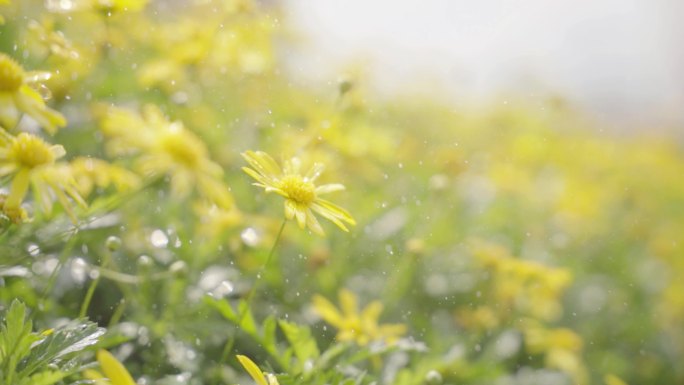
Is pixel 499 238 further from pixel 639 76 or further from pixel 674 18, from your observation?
pixel 674 18

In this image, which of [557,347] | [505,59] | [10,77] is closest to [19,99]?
[10,77]

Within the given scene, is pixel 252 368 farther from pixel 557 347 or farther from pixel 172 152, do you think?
pixel 557 347

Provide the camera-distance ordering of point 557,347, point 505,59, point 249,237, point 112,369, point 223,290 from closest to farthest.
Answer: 1. point 112,369
2. point 223,290
3. point 249,237
4. point 557,347
5. point 505,59

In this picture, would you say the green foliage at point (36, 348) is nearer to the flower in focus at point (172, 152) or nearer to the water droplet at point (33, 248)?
the water droplet at point (33, 248)

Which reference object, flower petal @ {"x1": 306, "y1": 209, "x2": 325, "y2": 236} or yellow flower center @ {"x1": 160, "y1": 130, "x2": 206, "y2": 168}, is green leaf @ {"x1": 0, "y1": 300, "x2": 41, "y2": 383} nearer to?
flower petal @ {"x1": 306, "y1": 209, "x2": 325, "y2": 236}

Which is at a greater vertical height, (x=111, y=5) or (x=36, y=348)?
(x=111, y=5)

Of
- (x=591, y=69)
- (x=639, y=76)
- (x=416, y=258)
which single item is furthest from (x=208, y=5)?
(x=639, y=76)

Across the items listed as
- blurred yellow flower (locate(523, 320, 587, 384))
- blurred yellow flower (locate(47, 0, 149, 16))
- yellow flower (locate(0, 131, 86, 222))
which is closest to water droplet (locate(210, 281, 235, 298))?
yellow flower (locate(0, 131, 86, 222))

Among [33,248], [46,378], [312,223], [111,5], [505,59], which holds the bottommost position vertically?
[46,378]

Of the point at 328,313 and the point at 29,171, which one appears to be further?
the point at 328,313
